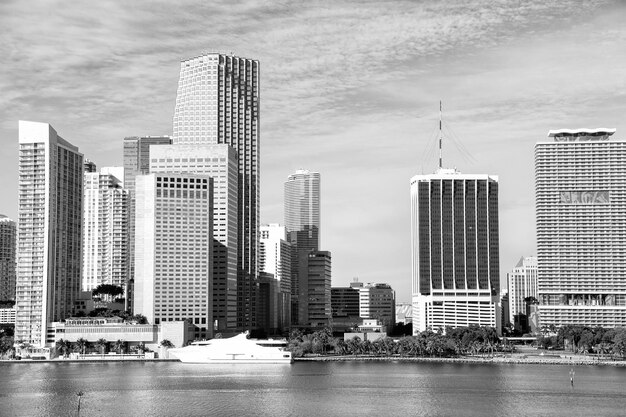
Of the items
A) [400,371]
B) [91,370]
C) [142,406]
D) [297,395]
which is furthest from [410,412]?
[91,370]

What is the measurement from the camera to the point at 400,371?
189250mm

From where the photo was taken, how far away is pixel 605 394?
143 meters

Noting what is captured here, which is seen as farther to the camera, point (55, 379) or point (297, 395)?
point (55, 379)

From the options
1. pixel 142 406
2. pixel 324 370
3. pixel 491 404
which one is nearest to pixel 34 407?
pixel 142 406

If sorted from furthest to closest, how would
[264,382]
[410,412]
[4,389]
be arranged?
1. [264,382]
2. [4,389]
3. [410,412]

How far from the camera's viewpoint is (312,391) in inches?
5773

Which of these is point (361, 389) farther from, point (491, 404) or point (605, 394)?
point (605, 394)

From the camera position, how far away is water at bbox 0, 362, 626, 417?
12462 centimetres

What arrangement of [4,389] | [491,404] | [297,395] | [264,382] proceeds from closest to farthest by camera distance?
[491,404]
[297,395]
[4,389]
[264,382]

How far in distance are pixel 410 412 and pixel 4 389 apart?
67478mm

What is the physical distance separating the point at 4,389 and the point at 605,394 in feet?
302

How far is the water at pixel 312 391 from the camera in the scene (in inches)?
4906

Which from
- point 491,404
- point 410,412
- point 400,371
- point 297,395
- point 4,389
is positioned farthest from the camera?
point 400,371

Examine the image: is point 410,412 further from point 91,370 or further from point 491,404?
point 91,370
